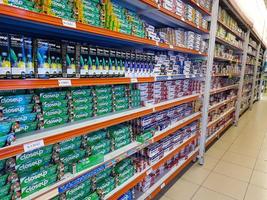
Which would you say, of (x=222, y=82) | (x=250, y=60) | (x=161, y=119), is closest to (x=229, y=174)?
(x=161, y=119)

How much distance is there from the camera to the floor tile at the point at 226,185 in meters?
2.39

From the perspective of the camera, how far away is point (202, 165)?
305cm

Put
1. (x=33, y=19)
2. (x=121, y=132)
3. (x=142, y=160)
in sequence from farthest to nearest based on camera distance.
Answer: (x=142, y=160) → (x=121, y=132) → (x=33, y=19)

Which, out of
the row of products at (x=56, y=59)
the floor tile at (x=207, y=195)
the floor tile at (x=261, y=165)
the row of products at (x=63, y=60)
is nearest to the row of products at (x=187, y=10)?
the row of products at (x=63, y=60)

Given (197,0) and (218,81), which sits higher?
(197,0)

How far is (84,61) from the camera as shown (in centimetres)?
125

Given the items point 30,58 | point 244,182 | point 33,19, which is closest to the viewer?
point 33,19

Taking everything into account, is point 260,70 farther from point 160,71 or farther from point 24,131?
point 24,131

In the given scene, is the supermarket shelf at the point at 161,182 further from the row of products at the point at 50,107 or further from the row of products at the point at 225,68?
the row of products at the point at 225,68

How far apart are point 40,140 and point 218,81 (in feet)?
12.2

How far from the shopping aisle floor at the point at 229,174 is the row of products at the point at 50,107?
146 centimetres

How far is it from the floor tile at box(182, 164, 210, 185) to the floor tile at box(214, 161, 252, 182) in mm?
213

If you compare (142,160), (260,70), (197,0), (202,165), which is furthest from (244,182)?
A: (260,70)

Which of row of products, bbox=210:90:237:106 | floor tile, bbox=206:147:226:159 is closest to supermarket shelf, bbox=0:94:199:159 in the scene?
floor tile, bbox=206:147:226:159
